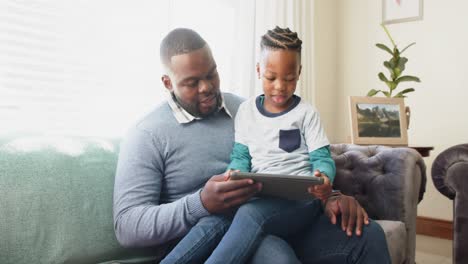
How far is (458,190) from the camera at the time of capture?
1.75 meters

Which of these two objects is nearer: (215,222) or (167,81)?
(215,222)

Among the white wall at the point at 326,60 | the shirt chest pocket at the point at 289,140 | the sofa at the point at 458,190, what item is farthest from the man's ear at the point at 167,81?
the white wall at the point at 326,60

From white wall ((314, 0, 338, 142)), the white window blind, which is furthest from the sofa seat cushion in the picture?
white wall ((314, 0, 338, 142))

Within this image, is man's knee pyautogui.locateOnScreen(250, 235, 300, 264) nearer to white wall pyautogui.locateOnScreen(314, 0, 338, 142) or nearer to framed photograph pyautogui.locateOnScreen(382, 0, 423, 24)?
white wall pyautogui.locateOnScreen(314, 0, 338, 142)

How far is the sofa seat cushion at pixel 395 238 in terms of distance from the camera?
131 cm

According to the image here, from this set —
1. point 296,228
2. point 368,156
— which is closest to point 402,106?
point 368,156

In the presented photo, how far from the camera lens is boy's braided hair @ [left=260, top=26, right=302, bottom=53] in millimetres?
1233

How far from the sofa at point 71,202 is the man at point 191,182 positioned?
8 centimetres

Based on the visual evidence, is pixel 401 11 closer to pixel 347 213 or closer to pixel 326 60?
pixel 326 60

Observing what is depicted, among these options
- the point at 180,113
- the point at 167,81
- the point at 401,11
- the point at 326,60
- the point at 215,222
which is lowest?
the point at 215,222

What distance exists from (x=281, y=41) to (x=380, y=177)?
0.62m

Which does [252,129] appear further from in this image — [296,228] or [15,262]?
[15,262]

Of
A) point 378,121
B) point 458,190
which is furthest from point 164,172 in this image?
point 378,121

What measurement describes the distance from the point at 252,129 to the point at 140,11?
966 millimetres
